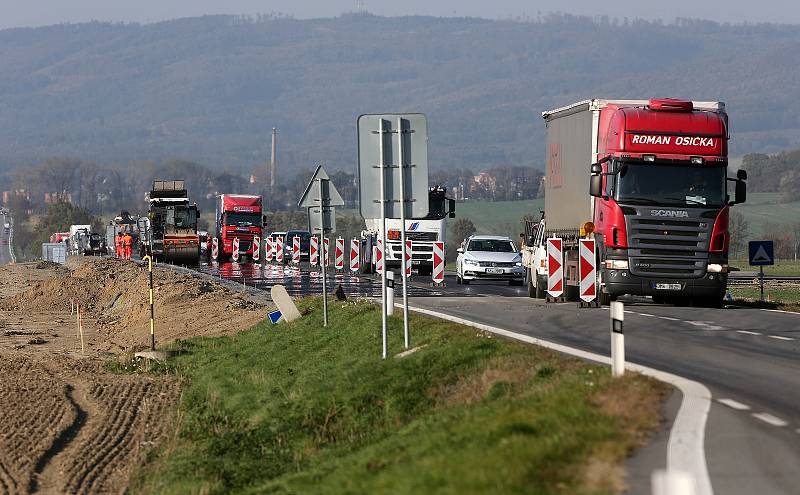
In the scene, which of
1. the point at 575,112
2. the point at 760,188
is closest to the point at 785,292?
the point at 575,112

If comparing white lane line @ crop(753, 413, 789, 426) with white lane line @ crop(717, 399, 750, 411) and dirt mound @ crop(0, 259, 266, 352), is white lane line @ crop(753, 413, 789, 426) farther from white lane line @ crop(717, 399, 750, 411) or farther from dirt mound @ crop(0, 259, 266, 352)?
dirt mound @ crop(0, 259, 266, 352)

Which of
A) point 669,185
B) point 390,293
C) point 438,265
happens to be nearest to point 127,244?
point 438,265

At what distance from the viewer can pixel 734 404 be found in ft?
40.5

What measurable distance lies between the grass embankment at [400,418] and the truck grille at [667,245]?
17.7ft

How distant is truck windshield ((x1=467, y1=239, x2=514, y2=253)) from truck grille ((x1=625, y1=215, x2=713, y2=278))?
66.6 feet

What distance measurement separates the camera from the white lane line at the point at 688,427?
906cm

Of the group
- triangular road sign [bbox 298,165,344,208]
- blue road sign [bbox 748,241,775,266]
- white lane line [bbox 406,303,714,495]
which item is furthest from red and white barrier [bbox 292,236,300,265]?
white lane line [bbox 406,303,714,495]

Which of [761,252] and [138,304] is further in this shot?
[138,304]

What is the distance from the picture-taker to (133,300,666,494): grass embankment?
9.56 metres

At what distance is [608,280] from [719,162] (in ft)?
9.94

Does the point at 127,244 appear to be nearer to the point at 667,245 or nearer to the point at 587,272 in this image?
the point at 587,272

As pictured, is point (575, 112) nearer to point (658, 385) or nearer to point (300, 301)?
point (300, 301)

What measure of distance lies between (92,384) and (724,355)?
37.7 ft

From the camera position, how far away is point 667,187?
87.8 feet
